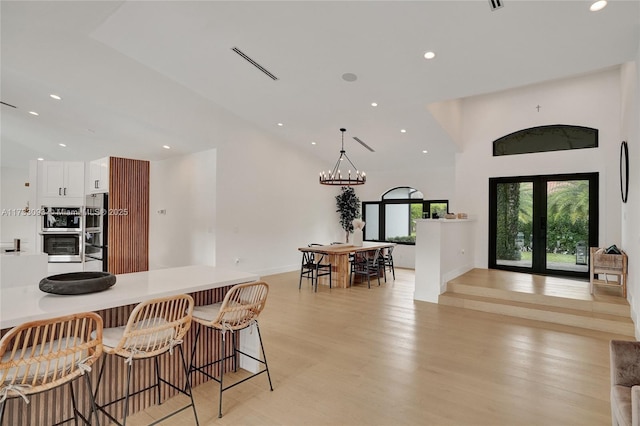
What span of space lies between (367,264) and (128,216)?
5.31 m

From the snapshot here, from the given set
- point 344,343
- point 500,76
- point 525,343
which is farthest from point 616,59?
point 344,343

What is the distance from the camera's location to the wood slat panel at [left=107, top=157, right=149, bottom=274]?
6.93 metres

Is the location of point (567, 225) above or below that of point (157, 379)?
above

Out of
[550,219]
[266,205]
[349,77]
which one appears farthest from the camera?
[266,205]

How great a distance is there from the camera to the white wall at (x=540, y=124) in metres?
5.93

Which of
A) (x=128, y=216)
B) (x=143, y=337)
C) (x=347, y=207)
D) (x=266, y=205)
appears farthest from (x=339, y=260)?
(x=143, y=337)

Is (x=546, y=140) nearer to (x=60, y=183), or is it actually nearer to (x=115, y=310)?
(x=115, y=310)

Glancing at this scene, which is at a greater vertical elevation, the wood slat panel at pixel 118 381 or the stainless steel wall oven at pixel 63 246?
the stainless steel wall oven at pixel 63 246

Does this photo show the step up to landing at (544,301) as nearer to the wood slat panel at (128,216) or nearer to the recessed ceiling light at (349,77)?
the recessed ceiling light at (349,77)

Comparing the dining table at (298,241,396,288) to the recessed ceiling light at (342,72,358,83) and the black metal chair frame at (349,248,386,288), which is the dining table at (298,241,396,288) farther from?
the recessed ceiling light at (342,72,358,83)

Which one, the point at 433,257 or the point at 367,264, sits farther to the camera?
the point at 367,264

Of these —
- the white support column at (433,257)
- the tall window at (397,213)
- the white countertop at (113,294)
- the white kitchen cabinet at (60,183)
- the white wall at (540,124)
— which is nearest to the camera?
the white countertop at (113,294)

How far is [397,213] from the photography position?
952 cm

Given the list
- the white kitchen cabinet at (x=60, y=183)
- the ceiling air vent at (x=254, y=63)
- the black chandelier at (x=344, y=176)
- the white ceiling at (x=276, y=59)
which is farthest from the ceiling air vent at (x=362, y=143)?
the white kitchen cabinet at (x=60, y=183)
